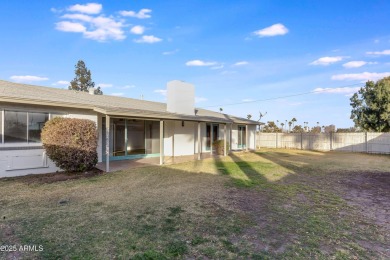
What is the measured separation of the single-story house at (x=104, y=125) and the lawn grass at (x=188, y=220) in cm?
136

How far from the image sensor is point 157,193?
642 centimetres

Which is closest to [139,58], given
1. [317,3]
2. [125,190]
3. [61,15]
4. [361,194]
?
[61,15]

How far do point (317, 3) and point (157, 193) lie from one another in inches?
504

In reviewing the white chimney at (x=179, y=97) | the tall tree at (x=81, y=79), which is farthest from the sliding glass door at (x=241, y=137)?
the tall tree at (x=81, y=79)

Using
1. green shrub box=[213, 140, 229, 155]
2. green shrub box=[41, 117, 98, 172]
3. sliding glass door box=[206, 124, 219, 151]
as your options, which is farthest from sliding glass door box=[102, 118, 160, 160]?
green shrub box=[213, 140, 229, 155]

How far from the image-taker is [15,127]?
833 cm

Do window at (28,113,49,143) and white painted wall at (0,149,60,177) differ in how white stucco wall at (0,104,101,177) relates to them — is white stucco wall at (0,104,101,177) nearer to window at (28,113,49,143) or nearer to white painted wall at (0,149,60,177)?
white painted wall at (0,149,60,177)

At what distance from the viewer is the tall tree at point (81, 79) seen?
35469 millimetres

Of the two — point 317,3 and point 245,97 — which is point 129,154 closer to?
point 317,3

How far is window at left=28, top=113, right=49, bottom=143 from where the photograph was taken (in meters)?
8.68

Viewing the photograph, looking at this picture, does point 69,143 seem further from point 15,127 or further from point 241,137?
point 241,137

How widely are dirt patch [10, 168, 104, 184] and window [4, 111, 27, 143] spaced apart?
4.62 feet

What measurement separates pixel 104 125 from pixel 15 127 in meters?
3.69

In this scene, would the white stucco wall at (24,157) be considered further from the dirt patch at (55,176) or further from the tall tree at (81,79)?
the tall tree at (81,79)
